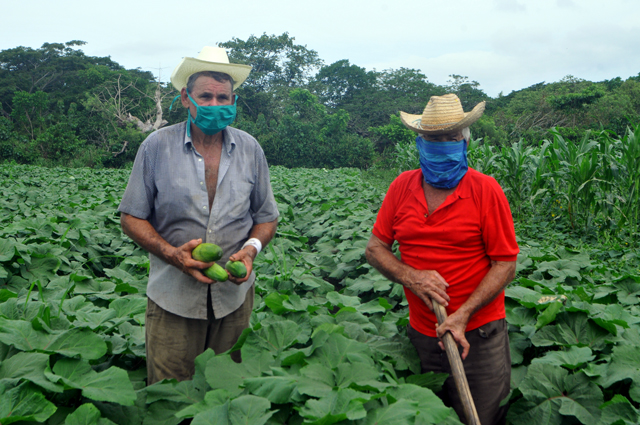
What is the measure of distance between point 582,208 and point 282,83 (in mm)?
48127

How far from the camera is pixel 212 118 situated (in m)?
2.64

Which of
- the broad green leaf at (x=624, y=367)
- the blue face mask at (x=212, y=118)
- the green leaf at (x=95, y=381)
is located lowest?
the broad green leaf at (x=624, y=367)

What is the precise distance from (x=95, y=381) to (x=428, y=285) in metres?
1.51

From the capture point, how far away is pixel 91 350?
212cm

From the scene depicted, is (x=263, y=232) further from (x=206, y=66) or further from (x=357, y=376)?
(x=357, y=376)

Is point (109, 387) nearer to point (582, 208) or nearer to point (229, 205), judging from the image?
point (229, 205)

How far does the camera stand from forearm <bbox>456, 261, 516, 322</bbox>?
2.38 metres

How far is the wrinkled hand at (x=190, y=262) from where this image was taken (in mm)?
2316

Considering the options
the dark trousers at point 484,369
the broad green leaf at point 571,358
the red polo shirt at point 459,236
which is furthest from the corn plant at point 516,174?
the red polo shirt at point 459,236

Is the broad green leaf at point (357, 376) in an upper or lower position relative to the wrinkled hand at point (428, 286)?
lower

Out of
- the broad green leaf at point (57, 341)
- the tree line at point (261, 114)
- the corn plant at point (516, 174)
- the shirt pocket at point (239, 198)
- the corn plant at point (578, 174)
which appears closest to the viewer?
the broad green leaf at point (57, 341)

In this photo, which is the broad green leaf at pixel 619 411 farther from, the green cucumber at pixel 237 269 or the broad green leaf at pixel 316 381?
the green cucumber at pixel 237 269

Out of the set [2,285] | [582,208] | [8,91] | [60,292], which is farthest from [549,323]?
[8,91]

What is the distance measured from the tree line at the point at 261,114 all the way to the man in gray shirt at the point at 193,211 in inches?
1256
